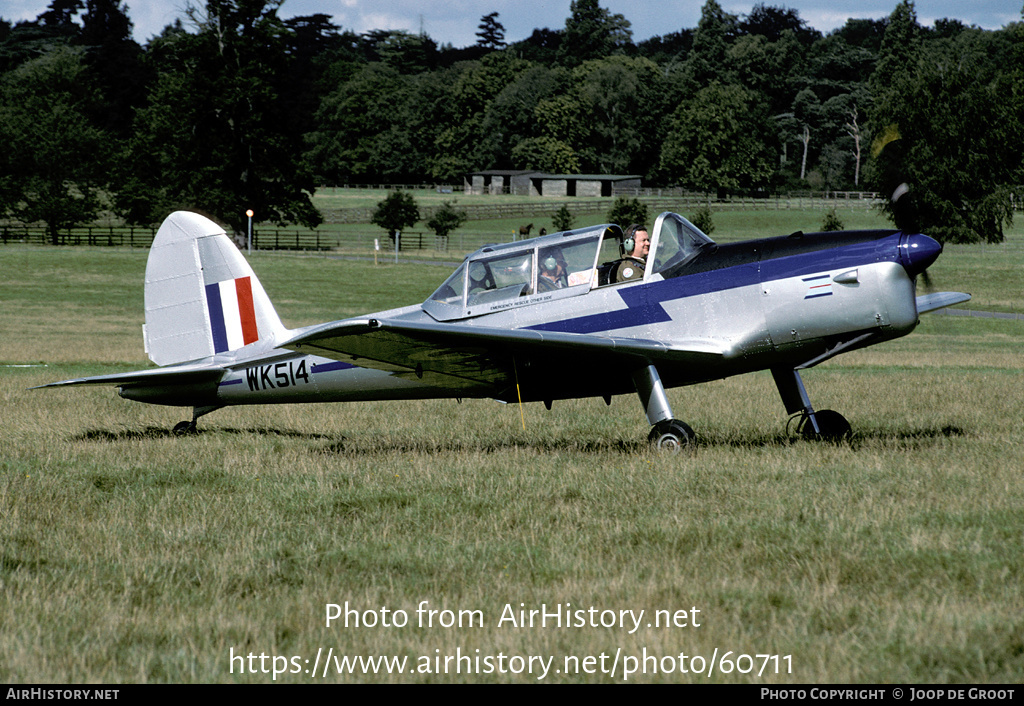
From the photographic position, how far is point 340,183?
13700 centimetres

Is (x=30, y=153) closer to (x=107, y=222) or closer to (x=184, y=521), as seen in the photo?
(x=107, y=222)

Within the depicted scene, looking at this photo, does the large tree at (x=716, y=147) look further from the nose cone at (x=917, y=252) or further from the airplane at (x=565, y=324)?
the nose cone at (x=917, y=252)

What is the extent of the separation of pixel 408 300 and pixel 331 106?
10017 cm

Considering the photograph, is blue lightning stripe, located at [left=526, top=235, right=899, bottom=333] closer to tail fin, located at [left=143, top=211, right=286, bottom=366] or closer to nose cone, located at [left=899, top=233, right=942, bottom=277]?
nose cone, located at [left=899, top=233, right=942, bottom=277]

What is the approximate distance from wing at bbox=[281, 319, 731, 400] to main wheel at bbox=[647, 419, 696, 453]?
647 mm

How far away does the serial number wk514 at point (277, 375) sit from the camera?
1114cm

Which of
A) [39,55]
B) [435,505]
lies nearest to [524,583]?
[435,505]

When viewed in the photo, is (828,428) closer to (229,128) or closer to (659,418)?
(659,418)

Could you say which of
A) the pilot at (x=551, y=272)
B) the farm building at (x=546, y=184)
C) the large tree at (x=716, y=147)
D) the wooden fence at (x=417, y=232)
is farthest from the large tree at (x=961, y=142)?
the farm building at (x=546, y=184)

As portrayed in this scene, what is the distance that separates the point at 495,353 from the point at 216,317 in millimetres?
3699

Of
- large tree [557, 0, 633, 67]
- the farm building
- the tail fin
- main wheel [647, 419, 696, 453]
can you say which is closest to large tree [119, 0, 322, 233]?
the farm building

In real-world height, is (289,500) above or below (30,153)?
below

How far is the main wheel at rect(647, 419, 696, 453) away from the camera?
9.35 meters

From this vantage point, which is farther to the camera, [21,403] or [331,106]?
[331,106]
